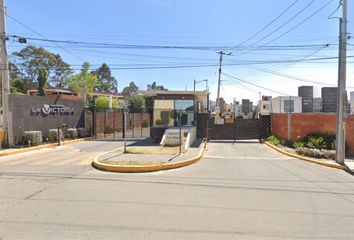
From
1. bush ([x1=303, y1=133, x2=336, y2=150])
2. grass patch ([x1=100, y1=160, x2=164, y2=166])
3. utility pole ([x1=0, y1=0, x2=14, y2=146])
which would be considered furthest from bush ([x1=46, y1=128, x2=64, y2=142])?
bush ([x1=303, y1=133, x2=336, y2=150])

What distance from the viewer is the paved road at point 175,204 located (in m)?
5.32

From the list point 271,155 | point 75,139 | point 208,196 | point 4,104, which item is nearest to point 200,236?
point 208,196

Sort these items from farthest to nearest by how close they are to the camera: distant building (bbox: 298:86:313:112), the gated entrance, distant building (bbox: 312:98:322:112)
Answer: distant building (bbox: 312:98:322:112)
distant building (bbox: 298:86:313:112)
the gated entrance

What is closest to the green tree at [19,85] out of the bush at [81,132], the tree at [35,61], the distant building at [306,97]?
the tree at [35,61]

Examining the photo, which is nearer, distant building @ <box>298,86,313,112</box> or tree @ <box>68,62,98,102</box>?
distant building @ <box>298,86,313,112</box>

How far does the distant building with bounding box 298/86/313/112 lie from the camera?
203 ft

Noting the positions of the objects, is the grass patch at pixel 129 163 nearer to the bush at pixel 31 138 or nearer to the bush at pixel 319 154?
the bush at pixel 31 138

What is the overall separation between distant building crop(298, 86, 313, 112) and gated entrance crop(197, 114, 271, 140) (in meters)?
41.0

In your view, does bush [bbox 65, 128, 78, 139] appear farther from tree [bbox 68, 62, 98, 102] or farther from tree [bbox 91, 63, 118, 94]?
tree [bbox 91, 63, 118, 94]

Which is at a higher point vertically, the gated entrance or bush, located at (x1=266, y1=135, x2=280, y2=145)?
the gated entrance

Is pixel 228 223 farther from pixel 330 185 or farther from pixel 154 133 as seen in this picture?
pixel 154 133

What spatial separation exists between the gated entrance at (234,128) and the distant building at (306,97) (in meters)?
41.0

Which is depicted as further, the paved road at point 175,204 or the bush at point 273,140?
the bush at point 273,140

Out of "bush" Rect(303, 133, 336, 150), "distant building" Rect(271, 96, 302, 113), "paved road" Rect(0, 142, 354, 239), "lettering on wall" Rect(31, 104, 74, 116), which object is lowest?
"paved road" Rect(0, 142, 354, 239)
